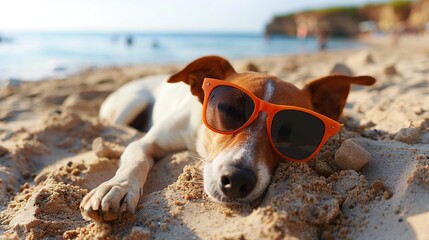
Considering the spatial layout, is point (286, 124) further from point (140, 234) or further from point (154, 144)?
point (154, 144)

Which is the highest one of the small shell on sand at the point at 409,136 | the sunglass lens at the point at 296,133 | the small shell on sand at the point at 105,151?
the sunglass lens at the point at 296,133

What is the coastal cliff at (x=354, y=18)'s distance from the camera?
4409 centimetres

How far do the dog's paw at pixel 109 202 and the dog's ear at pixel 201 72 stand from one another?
1.14 m

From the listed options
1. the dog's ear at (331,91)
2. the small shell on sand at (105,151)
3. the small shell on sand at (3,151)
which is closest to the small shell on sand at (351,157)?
the dog's ear at (331,91)

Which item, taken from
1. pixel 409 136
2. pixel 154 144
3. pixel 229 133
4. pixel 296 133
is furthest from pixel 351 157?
pixel 154 144

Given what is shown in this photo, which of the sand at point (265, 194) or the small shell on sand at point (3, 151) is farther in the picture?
the small shell on sand at point (3, 151)

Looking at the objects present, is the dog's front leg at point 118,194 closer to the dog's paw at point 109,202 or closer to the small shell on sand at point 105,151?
the dog's paw at point 109,202

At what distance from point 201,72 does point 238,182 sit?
1370 mm

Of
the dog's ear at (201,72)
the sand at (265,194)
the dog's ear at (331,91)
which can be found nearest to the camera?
the sand at (265,194)

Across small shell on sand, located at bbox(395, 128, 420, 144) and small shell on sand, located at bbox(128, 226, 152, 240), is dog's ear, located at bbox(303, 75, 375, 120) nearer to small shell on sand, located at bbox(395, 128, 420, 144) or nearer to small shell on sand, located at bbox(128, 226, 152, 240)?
small shell on sand, located at bbox(395, 128, 420, 144)

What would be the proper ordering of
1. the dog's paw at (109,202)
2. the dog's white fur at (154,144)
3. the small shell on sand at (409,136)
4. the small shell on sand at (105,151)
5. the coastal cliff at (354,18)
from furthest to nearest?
1. the coastal cliff at (354,18)
2. the small shell on sand at (105,151)
3. the small shell on sand at (409,136)
4. the dog's white fur at (154,144)
5. the dog's paw at (109,202)

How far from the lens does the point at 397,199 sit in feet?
6.37

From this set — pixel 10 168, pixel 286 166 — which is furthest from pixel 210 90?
pixel 10 168

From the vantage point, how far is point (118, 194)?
2.12 m
